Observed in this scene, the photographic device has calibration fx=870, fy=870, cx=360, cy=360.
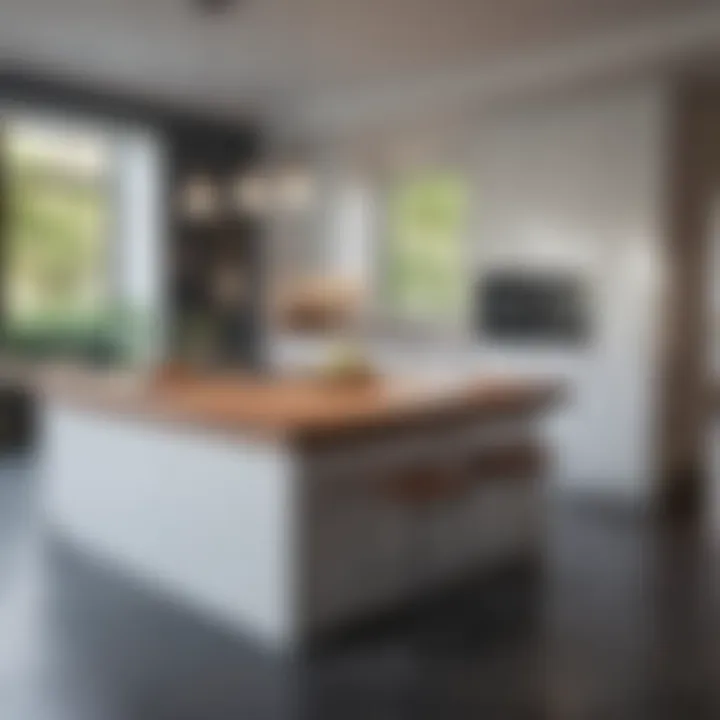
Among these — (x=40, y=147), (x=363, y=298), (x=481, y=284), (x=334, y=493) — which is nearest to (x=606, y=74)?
(x=481, y=284)

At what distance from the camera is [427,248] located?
7.25 metres

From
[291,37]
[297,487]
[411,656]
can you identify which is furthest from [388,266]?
[411,656]

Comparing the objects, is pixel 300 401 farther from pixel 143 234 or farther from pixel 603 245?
pixel 143 234

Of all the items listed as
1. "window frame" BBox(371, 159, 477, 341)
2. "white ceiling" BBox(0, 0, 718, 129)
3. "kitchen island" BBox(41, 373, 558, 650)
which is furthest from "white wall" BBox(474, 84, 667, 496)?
"kitchen island" BBox(41, 373, 558, 650)

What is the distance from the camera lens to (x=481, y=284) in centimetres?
636

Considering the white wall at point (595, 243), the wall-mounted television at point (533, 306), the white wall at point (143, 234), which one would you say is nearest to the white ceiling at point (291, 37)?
the white wall at point (595, 243)

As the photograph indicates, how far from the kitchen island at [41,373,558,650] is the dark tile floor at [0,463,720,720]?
165 millimetres

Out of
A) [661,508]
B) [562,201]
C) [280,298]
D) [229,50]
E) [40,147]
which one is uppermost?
[229,50]

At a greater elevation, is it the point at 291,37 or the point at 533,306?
the point at 291,37

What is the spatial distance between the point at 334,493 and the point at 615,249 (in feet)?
10.1

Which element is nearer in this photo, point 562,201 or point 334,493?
point 334,493

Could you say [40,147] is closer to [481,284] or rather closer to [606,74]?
[481,284]

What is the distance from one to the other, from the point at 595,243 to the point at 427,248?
6.03ft

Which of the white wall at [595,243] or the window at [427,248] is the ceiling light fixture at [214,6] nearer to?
the white wall at [595,243]
